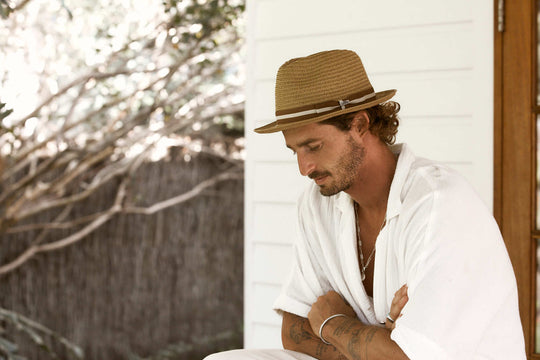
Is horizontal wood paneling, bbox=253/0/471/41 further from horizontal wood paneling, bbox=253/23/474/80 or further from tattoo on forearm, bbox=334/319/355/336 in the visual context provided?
tattoo on forearm, bbox=334/319/355/336

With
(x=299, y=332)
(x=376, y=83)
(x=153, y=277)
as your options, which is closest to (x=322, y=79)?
(x=299, y=332)

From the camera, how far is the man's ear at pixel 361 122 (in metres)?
1.61

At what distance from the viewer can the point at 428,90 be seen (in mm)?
2447

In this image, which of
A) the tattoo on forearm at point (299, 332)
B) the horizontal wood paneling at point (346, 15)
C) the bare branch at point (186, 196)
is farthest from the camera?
the bare branch at point (186, 196)

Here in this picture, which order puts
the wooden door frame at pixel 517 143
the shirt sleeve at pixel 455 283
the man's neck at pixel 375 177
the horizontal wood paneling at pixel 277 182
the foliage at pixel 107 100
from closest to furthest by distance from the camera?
the shirt sleeve at pixel 455 283 < the man's neck at pixel 375 177 < the wooden door frame at pixel 517 143 < the horizontal wood paneling at pixel 277 182 < the foliage at pixel 107 100

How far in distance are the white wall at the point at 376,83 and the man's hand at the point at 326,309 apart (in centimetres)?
90

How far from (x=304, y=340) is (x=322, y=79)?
0.73 m

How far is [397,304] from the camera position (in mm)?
1484

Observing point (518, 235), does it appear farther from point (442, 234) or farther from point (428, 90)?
point (442, 234)

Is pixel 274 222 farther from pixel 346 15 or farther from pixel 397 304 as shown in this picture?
pixel 397 304

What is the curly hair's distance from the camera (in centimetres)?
159

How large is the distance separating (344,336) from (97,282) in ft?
12.2

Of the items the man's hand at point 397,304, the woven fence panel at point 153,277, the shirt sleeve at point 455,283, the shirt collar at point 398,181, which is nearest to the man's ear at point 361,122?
the shirt collar at point 398,181

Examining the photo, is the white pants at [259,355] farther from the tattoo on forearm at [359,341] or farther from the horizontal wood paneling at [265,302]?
the horizontal wood paneling at [265,302]
